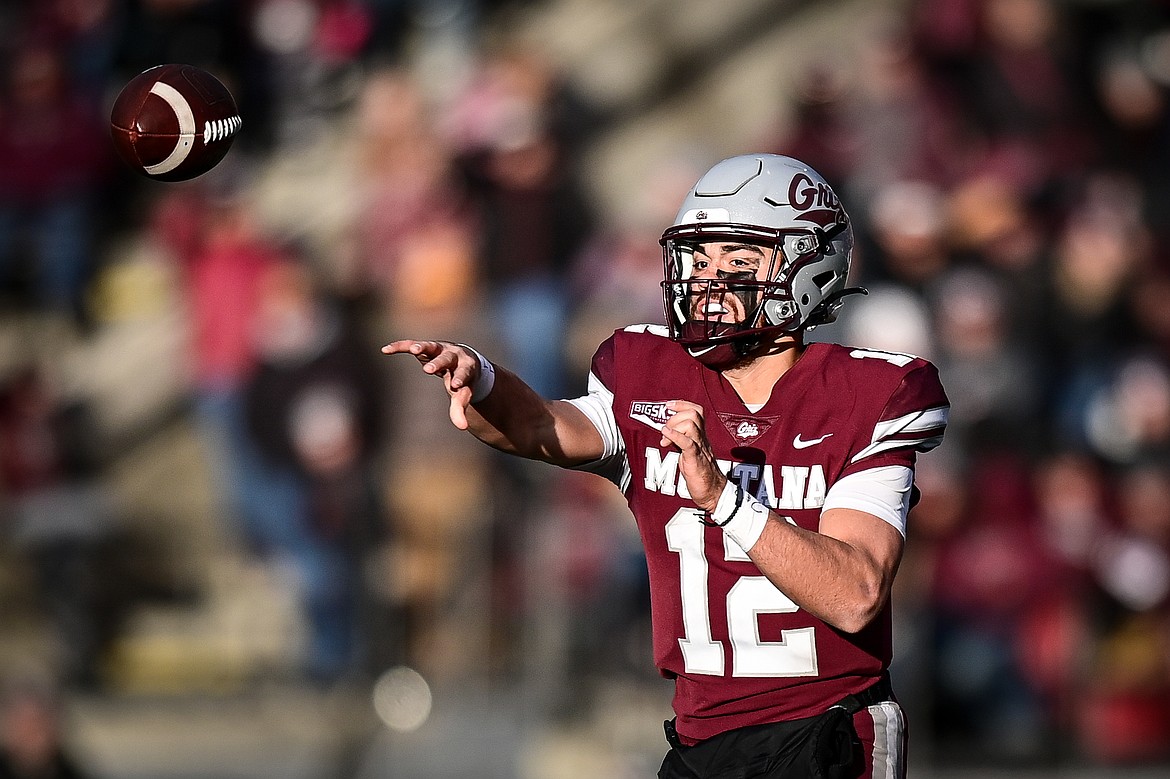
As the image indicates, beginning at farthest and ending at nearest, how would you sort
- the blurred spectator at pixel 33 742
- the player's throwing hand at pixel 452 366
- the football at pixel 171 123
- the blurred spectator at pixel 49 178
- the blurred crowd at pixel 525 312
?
1. the blurred spectator at pixel 49 178
2. the blurred crowd at pixel 525 312
3. the blurred spectator at pixel 33 742
4. the football at pixel 171 123
5. the player's throwing hand at pixel 452 366

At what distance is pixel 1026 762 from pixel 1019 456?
1.48m

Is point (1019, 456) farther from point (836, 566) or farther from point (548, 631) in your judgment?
point (836, 566)

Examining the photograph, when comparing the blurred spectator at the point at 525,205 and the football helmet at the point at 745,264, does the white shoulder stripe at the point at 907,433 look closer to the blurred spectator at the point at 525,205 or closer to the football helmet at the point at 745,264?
the football helmet at the point at 745,264

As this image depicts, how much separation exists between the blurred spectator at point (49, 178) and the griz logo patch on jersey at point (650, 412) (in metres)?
6.61

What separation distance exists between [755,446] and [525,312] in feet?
15.7

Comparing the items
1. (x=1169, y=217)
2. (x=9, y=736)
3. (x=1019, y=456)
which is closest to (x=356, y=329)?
(x=9, y=736)

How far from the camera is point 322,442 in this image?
8.23m

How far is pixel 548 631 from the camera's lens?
7508 mm

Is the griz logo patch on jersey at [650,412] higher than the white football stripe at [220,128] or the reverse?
the reverse

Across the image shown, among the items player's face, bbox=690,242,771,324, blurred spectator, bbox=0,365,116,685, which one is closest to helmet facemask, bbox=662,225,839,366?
player's face, bbox=690,242,771,324

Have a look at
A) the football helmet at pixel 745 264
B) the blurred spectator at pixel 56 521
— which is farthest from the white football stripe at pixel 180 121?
the blurred spectator at pixel 56 521

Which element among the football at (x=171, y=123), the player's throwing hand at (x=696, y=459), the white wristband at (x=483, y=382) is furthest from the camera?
the football at (x=171, y=123)

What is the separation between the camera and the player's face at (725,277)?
3725mm

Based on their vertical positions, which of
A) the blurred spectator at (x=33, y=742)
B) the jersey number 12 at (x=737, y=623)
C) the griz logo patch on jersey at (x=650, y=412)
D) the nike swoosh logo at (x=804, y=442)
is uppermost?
the griz logo patch on jersey at (x=650, y=412)
